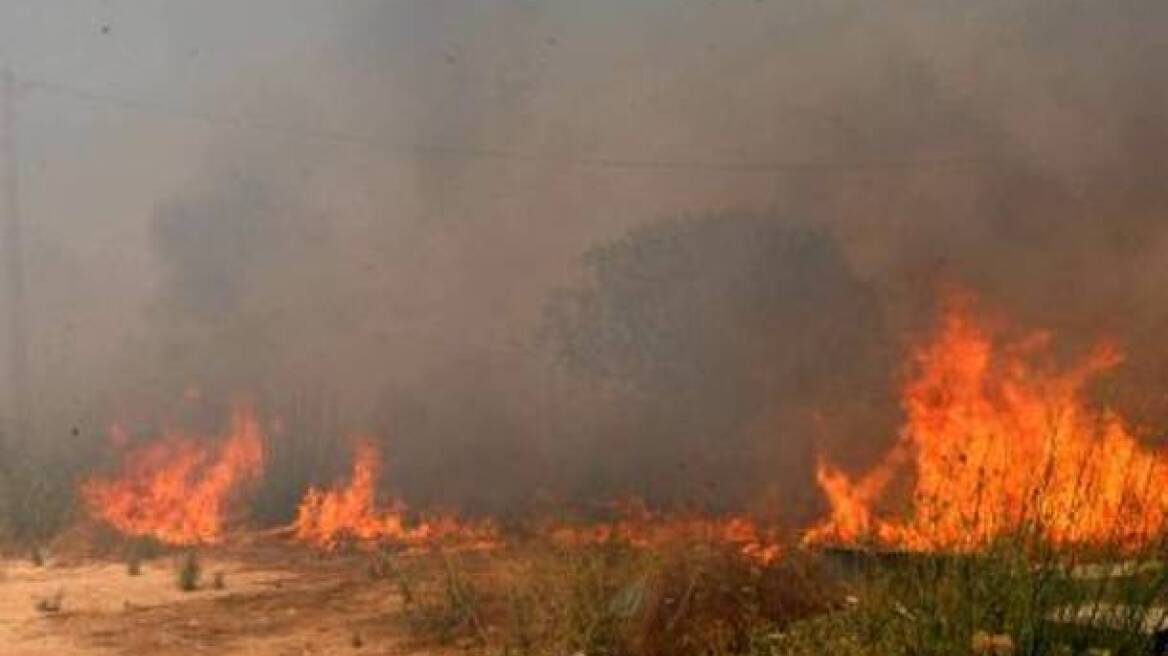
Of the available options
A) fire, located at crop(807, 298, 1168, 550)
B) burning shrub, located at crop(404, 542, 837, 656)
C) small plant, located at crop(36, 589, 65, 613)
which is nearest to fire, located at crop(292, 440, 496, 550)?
small plant, located at crop(36, 589, 65, 613)

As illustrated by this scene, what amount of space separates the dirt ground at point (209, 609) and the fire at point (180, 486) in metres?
2.26

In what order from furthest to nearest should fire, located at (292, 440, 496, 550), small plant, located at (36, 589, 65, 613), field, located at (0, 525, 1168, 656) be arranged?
fire, located at (292, 440, 496, 550), small plant, located at (36, 589, 65, 613), field, located at (0, 525, 1168, 656)

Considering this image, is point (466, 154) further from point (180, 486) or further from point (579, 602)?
point (579, 602)

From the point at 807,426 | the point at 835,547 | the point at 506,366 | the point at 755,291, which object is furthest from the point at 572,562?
the point at 506,366

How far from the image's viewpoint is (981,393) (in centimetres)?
1514

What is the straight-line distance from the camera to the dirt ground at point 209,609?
34.7 ft

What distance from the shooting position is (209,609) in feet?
40.6

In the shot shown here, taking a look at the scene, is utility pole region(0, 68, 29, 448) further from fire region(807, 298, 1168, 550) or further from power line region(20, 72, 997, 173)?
fire region(807, 298, 1168, 550)

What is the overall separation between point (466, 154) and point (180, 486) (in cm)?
1017

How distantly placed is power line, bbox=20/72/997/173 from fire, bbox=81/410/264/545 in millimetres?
8084

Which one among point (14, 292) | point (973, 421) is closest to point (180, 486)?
point (973, 421)

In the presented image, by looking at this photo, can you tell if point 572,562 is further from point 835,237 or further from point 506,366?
point 506,366

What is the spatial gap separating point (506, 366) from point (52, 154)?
21.1 meters

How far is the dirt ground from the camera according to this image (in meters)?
10.6
